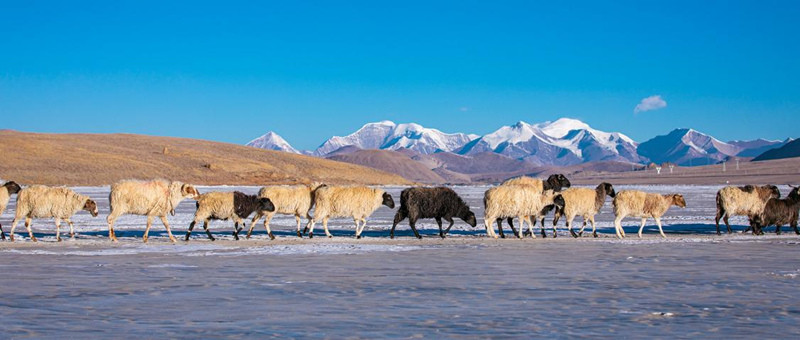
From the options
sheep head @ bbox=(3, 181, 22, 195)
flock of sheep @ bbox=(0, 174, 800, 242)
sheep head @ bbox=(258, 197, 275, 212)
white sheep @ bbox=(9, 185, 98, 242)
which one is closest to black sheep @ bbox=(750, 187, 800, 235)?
flock of sheep @ bbox=(0, 174, 800, 242)

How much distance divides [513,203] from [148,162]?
96676 millimetres

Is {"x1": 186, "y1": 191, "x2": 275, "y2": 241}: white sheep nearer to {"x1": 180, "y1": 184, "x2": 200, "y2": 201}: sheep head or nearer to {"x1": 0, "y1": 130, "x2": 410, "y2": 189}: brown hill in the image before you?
{"x1": 180, "y1": 184, "x2": 200, "y2": 201}: sheep head

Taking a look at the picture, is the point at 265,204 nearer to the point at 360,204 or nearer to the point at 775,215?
the point at 360,204

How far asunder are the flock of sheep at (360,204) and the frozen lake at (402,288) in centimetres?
97

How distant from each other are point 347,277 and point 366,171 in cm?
13475

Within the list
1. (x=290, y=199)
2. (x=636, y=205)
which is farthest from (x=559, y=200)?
(x=290, y=199)

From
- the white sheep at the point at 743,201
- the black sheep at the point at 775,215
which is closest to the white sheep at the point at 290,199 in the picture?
the white sheep at the point at 743,201

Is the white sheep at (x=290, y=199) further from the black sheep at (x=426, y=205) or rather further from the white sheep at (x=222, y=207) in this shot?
the black sheep at (x=426, y=205)

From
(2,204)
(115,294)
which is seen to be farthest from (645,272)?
(2,204)

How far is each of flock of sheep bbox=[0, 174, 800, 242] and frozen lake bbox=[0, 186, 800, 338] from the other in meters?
0.97

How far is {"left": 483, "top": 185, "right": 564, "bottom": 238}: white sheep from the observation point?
59.3ft

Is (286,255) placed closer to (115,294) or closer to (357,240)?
(357,240)

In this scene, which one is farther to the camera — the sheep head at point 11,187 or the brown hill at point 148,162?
the brown hill at point 148,162

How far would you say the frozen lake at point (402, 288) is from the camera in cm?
743
